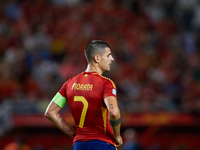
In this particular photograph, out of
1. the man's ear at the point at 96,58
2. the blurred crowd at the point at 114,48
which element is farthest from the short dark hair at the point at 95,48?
the blurred crowd at the point at 114,48

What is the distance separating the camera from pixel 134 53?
13227 mm

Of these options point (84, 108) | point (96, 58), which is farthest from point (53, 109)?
point (96, 58)

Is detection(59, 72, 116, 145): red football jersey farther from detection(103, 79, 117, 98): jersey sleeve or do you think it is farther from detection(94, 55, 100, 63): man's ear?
detection(94, 55, 100, 63): man's ear

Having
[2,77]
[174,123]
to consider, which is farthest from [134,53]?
[2,77]

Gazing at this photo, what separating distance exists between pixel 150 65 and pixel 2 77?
15.9 feet

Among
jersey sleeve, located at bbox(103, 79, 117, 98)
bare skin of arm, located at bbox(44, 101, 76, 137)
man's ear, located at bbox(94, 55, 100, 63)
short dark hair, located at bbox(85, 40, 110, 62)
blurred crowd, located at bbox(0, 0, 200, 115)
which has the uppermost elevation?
blurred crowd, located at bbox(0, 0, 200, 115)

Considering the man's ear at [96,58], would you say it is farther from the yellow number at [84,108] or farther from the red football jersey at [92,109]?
the yellow number at [84,108]

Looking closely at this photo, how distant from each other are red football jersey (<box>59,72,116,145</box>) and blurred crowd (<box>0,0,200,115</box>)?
6.38 m

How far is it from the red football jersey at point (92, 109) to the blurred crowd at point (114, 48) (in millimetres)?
6377

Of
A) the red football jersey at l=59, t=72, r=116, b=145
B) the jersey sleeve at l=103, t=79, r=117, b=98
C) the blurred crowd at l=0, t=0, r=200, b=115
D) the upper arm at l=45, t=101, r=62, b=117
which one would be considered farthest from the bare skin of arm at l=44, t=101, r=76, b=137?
the blurred crowd at l=0, t=0, r=200, b=115

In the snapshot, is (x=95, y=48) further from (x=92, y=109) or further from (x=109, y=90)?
(x=92, y=109)

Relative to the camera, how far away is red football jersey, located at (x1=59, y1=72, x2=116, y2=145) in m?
4.05

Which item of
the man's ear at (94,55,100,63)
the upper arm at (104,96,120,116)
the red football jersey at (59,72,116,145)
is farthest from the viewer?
the man's ear at (94,55,100,63)

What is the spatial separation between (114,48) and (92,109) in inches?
358
